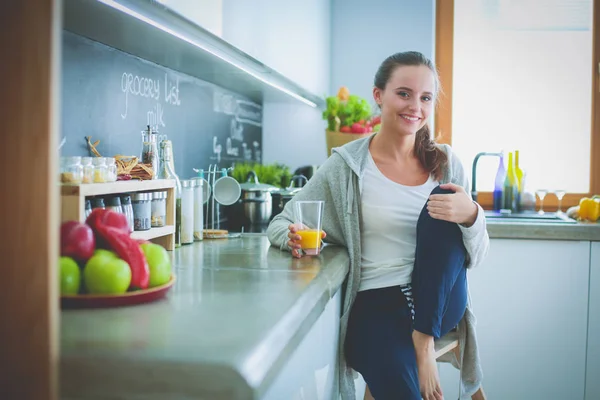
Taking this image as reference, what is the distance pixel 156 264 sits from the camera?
3.72 ft

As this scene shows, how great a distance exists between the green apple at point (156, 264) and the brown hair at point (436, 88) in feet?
3.83

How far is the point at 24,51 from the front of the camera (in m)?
0.57

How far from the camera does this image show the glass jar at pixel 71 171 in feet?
4.38

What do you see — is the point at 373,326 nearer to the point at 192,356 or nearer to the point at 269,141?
the point at 192,356

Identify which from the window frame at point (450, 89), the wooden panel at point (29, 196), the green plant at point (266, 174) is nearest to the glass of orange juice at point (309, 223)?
the wooden panel at point (29, 196)

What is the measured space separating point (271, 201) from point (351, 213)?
877 millimetres

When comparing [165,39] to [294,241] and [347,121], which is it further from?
[347,121]

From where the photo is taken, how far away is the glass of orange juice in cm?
177

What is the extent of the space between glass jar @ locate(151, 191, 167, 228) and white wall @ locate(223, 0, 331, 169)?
0.52 metres

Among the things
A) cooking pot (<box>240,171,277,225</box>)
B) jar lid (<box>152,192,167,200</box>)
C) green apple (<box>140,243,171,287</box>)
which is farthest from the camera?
cooking pot (<box>240,171,277,225</box>)

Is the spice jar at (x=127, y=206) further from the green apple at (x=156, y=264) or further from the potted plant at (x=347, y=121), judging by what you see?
the potted plant at (x=347, y=121)

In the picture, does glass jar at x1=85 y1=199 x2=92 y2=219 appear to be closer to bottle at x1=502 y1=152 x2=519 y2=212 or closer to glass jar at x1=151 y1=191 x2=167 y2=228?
glass jar at x1=151 y1=191 x2=167 y2=228

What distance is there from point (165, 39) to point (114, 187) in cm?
55

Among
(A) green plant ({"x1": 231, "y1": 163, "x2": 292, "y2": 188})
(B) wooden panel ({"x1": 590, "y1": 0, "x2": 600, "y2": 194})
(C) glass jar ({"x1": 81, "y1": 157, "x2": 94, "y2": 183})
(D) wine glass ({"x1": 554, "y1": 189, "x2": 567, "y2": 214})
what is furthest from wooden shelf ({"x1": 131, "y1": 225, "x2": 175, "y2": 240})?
(B) wooden panel ({"x1": 590, "y1": 0, "x2": 600, "y2": 194})
